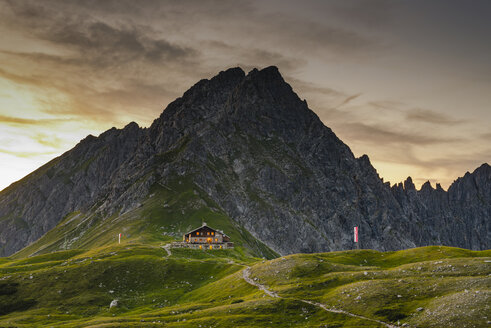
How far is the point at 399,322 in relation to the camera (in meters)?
56.9

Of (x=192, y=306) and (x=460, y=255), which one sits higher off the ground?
(x=460, y=255)

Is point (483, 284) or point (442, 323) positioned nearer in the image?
point (442, 323)

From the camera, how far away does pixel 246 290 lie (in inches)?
3445

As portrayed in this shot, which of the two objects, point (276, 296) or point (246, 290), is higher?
point (276, 296)

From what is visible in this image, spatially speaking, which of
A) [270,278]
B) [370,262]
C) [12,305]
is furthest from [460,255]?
[12,305]

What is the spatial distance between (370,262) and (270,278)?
30480 millimetres

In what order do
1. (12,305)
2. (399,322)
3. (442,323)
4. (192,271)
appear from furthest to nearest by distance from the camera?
(192,271), (12,305), (399,322), (442,323)

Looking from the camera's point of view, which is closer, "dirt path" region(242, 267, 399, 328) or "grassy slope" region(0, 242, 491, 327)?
"dirt path" region(242, 267, 399, 328)

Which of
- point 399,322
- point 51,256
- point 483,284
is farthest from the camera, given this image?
point 51,256

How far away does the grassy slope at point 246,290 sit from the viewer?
6156 centimetres

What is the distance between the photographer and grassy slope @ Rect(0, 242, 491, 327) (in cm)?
6156

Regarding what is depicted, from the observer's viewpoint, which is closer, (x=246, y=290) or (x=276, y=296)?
(x=276, y=296)

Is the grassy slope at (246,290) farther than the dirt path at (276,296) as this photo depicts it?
Yes

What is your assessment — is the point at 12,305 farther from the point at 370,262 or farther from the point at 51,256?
the point at 370,262
